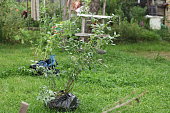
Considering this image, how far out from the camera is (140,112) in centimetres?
522

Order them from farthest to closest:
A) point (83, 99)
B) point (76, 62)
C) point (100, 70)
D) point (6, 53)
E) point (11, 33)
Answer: point (11, 33) → point (6, 53) → point (100, 70) → point (83, 99) → point (76, 62)

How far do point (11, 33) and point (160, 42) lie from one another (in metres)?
6.58

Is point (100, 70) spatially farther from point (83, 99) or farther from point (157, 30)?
point (157, 30)

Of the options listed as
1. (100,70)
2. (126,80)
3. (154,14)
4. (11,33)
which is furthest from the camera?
(154,14)

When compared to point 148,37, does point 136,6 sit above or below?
above

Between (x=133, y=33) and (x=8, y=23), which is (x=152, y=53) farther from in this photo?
(x=8, y=23)

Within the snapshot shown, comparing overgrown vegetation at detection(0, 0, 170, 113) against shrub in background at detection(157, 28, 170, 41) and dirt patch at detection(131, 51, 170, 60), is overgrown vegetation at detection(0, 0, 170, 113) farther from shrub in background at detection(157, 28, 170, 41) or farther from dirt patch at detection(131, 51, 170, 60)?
shrub in background at detection(157, 28, 170, 41)

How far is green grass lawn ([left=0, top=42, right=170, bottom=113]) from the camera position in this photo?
5.42 metres

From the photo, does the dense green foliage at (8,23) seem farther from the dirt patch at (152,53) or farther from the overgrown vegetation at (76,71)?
the dirt patch at (152,53)

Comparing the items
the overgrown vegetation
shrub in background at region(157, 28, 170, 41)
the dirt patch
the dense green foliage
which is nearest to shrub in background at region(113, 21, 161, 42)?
shrub in background at region(157, 28, 170, 41)

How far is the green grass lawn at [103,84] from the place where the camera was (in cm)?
542

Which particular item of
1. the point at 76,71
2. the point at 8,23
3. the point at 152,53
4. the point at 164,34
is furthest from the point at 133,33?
the point at 76,71

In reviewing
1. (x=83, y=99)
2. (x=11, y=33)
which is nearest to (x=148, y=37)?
(x=11, y=33)

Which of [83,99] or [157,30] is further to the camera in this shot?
[157,30]
